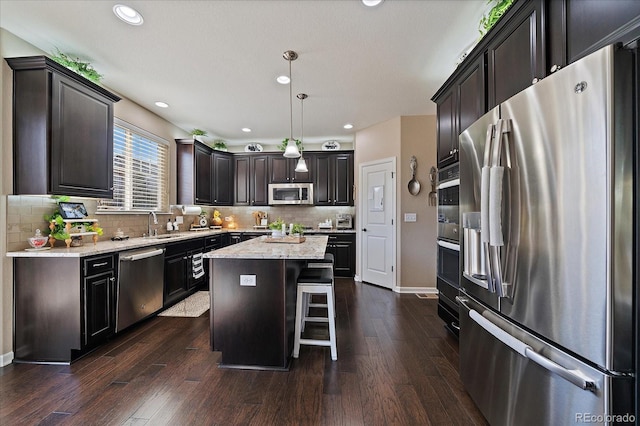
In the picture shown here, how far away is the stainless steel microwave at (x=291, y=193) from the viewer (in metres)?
5.74

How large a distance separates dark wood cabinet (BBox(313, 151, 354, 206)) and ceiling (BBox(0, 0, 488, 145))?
1.78 metres

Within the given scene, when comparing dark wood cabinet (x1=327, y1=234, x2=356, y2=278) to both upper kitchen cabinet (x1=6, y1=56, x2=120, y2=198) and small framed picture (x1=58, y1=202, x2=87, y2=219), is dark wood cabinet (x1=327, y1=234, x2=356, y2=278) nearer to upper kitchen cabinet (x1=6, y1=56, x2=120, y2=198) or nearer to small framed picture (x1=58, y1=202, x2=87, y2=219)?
small framed picture (x1=58, y1=202, x2=87, y2=219)

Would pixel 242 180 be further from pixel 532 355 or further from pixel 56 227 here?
pixel 532 355

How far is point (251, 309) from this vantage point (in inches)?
88.1

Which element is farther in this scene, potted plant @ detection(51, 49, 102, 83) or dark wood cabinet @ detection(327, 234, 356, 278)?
dark wood cabinet @ detection(327, 234, 356, 278)

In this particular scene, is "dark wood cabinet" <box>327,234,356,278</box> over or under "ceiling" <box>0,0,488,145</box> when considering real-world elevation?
under

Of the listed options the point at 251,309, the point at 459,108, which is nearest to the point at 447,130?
the point at 459,108

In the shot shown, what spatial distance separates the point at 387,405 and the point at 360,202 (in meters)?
3.69

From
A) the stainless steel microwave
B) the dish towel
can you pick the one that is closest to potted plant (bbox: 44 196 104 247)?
the dish towel

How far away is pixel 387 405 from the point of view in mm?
1791

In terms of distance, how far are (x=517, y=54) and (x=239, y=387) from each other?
2876mm

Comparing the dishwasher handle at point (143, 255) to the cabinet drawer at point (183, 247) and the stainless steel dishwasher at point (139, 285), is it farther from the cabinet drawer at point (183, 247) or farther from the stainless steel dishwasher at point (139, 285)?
the cabinet drawer at point (183, 247)

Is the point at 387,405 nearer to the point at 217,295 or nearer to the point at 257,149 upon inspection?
the point at 217,295

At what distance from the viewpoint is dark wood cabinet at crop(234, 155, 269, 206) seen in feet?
19.5
